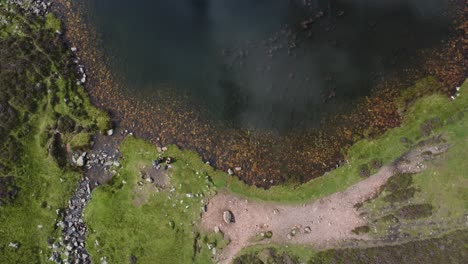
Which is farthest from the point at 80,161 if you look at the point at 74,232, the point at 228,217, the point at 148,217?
the point at 228,217

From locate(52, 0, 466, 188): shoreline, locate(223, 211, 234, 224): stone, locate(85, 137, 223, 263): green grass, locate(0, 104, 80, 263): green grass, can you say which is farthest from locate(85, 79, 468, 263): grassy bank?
locate(0, 104, 80, 263): green grass

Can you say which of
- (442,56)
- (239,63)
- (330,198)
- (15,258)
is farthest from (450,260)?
(15,258)

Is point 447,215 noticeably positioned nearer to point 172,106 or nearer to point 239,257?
point 239,257

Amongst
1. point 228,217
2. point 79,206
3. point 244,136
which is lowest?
point 79,206

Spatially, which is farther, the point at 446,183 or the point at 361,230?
the point at 361,230

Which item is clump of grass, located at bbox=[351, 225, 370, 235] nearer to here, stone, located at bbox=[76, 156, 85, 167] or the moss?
the moss

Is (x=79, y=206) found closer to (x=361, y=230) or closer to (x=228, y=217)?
(x=228, y=217)

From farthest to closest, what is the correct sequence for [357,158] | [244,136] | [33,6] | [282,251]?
[33,6]
[244,136]
[357,158]
[282,251]
